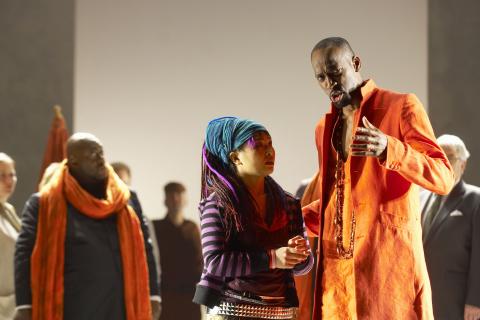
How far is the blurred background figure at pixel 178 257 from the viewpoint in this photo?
299 inches

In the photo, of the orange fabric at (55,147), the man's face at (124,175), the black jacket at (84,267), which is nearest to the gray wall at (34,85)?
the orange fabric at (55,147)

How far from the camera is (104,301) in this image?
5957 millimetres

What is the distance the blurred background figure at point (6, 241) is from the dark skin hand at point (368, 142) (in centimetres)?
386

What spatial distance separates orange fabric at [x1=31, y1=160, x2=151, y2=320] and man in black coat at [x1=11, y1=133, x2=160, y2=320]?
35mm

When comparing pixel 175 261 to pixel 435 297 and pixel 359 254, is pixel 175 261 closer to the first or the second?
pixel 435 297

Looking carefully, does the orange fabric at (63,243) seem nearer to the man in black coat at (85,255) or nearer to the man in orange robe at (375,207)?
the man in black coat at (85,255)

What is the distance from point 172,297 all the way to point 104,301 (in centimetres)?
170

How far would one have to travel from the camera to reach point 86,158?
240 inches

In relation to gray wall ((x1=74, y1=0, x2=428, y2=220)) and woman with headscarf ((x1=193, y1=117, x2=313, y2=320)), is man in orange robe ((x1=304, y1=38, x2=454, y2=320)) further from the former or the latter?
gray wall ((x1=74, y1=0, x2=428, y2=220))

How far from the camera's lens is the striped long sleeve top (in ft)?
11.1

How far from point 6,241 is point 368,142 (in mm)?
3986

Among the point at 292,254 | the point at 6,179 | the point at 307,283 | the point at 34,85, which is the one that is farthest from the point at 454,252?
the point at 34,85

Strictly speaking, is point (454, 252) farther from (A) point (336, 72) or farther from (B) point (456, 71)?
(A) point (336, 72)

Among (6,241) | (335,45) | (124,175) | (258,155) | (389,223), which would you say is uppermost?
(335,45)
